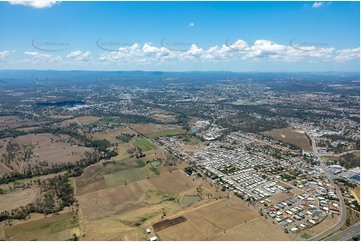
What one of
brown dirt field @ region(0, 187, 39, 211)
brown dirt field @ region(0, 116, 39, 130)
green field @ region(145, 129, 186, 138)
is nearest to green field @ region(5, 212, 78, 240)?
brown dirt field @ region(0, 187, 39, 211)

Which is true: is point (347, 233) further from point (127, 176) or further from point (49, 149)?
point (49, 149)

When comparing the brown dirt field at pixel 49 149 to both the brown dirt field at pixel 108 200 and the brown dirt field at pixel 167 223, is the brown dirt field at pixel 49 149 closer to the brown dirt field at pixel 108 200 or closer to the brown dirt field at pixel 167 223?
the brown dirt field at pixel 108 200

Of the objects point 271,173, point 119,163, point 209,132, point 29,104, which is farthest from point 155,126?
point 29,104

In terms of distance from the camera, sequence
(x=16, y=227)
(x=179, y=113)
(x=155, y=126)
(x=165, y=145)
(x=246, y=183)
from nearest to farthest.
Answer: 1. (x=16, y=227)
2. (x=246, y=183)
3. (x=165, y=145)
4. (x=155, y=126)
5. (x=179, y=113)

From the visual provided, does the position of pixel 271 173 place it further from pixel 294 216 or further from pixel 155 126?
pixel 155 126

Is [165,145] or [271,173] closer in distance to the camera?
[271,173]

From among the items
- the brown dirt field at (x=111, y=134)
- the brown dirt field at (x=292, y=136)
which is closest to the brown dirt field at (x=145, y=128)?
the brown dirt field at (x=111, y=134)
